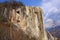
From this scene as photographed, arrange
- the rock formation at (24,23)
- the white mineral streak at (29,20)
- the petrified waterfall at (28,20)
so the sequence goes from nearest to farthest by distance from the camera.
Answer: the rock formation at (24,23) < the petrified waterfall at (28,20) < the white mineral streak at (29,20)

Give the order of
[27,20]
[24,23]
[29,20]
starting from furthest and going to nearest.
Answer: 1. [29,20]
2. [27,20]
3. [24,23]

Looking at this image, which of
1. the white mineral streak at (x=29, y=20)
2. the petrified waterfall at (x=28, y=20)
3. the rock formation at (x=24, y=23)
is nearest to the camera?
the rock formation at (x=24, y=23)

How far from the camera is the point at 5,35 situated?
1495 cm

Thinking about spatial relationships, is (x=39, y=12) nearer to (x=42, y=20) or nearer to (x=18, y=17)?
(x=42, y=20)

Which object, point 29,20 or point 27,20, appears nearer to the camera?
point 27,20

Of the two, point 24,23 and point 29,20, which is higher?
point 29,20

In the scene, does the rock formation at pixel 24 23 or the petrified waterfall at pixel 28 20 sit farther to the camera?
the petrified waterfall at pixel 28 20

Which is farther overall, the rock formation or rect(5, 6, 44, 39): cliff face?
rect(5, 6, 44, 39): cliff face

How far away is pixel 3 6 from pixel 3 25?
123 cm

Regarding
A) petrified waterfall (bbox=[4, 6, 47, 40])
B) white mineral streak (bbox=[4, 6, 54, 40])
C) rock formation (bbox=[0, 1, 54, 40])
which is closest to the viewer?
rock formation (bbox=[0, 1, 54, 40])

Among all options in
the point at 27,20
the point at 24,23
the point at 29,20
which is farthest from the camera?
the point at 29,20

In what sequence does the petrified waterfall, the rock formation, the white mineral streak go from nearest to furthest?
the rock formation → the petrified waterfall → the white mineral streak

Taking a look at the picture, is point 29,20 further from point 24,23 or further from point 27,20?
point 24,23

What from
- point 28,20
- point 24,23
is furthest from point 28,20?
point 24,23
